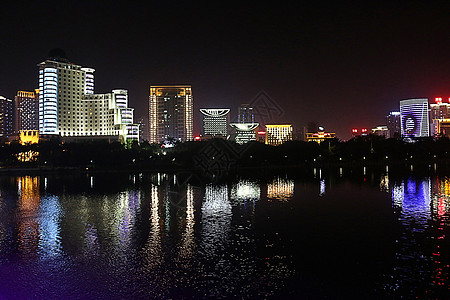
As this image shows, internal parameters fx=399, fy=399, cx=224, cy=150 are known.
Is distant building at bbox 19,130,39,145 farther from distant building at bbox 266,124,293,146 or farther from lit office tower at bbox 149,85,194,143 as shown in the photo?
distant building at bbox 266,124,293,146

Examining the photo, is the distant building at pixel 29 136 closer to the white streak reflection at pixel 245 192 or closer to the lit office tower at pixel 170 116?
the white streak reflection at pixel 245 192

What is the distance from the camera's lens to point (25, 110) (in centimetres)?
10769

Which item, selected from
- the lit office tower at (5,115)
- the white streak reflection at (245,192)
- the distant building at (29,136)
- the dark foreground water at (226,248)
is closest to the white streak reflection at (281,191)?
the white streak reflection at (245,192)

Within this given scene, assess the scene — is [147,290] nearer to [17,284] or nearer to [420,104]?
[17,284]

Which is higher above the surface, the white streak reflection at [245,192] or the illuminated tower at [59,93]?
the illuminated tower at [59,93]

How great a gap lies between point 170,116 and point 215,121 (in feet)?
49.8

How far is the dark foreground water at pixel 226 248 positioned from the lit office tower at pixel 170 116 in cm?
9245

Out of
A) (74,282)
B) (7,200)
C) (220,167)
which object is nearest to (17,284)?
(74,282)

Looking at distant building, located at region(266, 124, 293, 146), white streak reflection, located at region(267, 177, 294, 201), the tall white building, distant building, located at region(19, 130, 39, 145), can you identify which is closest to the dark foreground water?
white streak reflection, located at region(267, 177, 294, 201)

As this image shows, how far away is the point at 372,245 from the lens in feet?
42.6

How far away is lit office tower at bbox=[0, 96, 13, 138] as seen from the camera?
345 feet

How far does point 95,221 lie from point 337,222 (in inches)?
405

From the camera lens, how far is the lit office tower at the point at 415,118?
120 m

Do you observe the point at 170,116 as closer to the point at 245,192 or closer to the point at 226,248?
the point at 245,192
